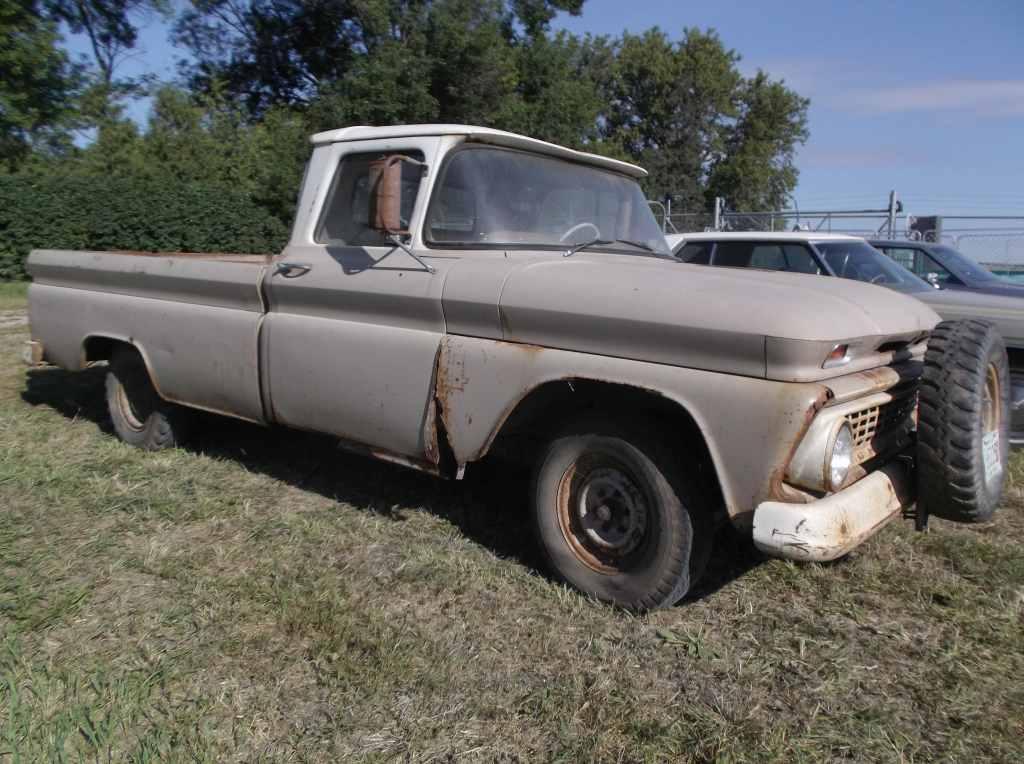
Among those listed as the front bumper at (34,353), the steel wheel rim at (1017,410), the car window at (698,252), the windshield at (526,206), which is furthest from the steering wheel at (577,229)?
the car window at (698,252)

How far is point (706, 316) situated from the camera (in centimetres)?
276

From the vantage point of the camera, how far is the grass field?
2438mm

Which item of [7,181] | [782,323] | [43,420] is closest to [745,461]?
[782,323]

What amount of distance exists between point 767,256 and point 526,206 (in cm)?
455

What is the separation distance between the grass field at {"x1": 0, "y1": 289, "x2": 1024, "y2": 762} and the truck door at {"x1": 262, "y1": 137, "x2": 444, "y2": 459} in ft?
1.93

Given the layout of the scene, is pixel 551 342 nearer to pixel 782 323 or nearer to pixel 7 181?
pixel 782 323

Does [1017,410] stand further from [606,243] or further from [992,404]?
[606,243]

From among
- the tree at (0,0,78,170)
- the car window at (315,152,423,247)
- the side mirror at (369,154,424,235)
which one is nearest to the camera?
the side mirror at (369,154,424,235)

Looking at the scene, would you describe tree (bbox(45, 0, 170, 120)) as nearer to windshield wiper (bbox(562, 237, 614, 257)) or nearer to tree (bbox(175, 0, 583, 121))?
tree (bbox(175, 0, 583, 121))

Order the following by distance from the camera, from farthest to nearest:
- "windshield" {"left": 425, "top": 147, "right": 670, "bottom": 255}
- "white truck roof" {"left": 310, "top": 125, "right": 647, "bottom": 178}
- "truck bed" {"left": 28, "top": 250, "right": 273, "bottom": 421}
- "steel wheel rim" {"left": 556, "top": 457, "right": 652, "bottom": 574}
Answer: "truck bed" {"left": 28, "top": 250, "right": 273, "bottom": 421} → "white truck roof" {"left": 310, "top": 125, "right": 647, "bottom": 178} → "windshield" {"left": 425, "top": 147, "right": 670, "bottom": 255} → "steel wheel rim" {"left": 556, "top": 457, "right": 652, "bottom": 574}

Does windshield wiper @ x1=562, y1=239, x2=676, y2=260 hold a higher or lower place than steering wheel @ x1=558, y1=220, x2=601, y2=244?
lower

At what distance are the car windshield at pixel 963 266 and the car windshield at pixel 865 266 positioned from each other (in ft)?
4.59

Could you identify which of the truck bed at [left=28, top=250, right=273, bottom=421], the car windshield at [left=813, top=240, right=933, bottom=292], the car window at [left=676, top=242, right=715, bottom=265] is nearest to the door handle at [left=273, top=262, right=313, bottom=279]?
the truck bed at [left=28, top=250, right=273, bottom=421]

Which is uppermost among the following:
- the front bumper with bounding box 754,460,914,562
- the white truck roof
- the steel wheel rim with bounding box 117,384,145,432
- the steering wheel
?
the white truck roof
